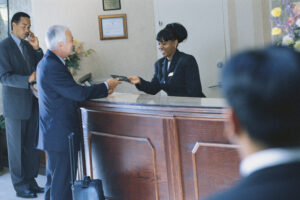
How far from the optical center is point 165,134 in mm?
2965

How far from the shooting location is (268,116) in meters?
0.74

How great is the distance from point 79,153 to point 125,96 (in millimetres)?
685

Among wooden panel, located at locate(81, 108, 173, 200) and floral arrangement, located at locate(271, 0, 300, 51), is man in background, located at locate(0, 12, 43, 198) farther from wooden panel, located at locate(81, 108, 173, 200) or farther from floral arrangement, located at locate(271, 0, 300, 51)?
floral arrangement, located at locate(271, 0, 300, 51)

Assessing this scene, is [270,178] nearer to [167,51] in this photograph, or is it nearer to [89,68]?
[167,51]

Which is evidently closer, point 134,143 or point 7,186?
point 134,143

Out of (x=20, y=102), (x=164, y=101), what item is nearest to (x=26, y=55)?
(x=20, y=102)

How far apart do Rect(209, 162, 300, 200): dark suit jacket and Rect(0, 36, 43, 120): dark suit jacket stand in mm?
3673

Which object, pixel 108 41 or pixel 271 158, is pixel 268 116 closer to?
pixel 271 158

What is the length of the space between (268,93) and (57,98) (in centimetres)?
275

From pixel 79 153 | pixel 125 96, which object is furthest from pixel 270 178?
pixel 79 153

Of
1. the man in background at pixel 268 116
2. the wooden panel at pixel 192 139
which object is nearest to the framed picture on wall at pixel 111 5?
the wooden panel at pixel 192 139

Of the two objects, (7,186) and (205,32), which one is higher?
(205,32)

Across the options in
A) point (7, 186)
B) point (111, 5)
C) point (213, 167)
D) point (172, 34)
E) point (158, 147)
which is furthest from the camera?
point (111, 5)

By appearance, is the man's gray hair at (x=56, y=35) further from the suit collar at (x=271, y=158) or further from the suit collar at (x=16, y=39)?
the suit collar at (x=271, y=158)
